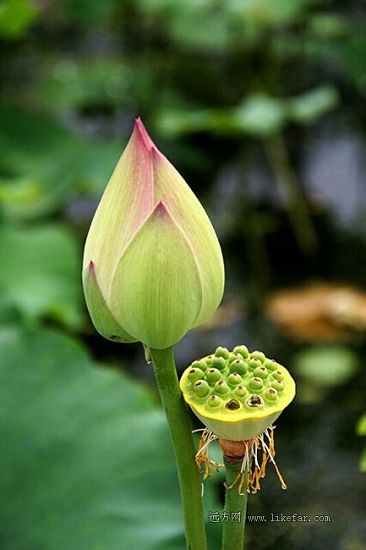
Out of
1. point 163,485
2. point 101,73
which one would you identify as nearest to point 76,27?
point 101,73

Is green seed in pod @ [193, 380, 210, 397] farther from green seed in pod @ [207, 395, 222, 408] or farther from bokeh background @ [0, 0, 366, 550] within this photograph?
bokeh background @ [0, 0, 366, 550]

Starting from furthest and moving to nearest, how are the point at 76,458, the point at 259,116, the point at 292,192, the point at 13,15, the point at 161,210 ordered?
1. the point at 292,192
2. the point at 259,116
3. the point at 13,15
4. the point at 76,458
5. the point at 161,210

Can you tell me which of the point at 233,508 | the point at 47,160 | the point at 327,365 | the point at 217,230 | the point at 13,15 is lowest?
the point at 327,365

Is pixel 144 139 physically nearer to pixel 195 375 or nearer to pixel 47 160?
pixel 195 375

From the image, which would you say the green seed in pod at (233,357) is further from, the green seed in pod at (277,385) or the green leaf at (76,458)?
the green leaf at (76,458)

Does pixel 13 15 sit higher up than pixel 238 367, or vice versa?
pixel 13 15

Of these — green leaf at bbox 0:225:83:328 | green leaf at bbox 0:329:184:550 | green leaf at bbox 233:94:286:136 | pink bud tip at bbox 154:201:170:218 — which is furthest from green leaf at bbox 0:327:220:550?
green leaf at bbox 233:94:286:136

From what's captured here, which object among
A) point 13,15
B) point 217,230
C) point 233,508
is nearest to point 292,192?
point 217,230
